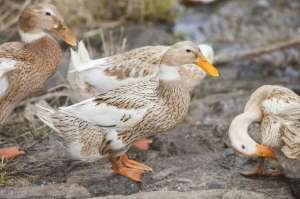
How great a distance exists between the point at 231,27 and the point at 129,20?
1.49m

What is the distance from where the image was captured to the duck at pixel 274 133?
558 cm

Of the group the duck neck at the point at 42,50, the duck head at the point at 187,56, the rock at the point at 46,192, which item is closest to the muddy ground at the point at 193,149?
the rock at the point at 46,192

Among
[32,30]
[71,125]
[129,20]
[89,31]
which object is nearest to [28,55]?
[32,30]

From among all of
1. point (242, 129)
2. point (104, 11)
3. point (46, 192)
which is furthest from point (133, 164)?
point (104, 11)

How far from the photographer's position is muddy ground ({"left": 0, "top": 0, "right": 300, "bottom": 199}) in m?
5.72

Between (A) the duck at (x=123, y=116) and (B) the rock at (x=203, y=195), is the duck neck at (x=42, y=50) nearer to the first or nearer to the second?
(A) the duck at (x=123, y=116)

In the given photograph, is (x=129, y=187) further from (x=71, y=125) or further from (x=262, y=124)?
(x=262, y=124)

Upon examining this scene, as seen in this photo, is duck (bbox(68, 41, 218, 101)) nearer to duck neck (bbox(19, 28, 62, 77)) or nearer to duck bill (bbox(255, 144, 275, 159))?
duck neck (bbox(19, 28, 62, 77))

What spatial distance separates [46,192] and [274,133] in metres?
1.91

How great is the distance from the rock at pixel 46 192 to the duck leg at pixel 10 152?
60cm

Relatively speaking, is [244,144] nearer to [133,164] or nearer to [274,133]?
[274,133]

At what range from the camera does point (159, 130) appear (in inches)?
233

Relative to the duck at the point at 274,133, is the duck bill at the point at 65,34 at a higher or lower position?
higher

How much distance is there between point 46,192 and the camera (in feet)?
18.5
